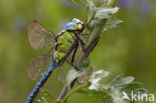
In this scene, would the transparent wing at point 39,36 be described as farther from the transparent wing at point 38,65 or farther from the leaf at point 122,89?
the leaf at point 122,89

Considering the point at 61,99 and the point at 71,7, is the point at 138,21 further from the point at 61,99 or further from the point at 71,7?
the point at 61,99

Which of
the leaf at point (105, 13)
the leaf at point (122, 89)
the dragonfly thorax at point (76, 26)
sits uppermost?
the leaf at point (105, 13)

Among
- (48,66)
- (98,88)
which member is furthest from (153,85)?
(98,88)

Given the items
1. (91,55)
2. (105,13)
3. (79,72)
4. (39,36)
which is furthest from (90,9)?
(91,55)

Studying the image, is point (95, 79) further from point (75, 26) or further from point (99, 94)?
point (75, 26)

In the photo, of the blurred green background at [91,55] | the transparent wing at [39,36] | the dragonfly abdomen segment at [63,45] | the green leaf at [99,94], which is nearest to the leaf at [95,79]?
the green leaf at [99,94]

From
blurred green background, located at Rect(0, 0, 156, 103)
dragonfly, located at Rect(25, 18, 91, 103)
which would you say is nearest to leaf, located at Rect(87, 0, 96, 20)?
dragonfly, located at Rect(25, 18, 91, 103)

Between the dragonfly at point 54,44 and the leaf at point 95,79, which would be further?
the dragonfly at point 54,44
